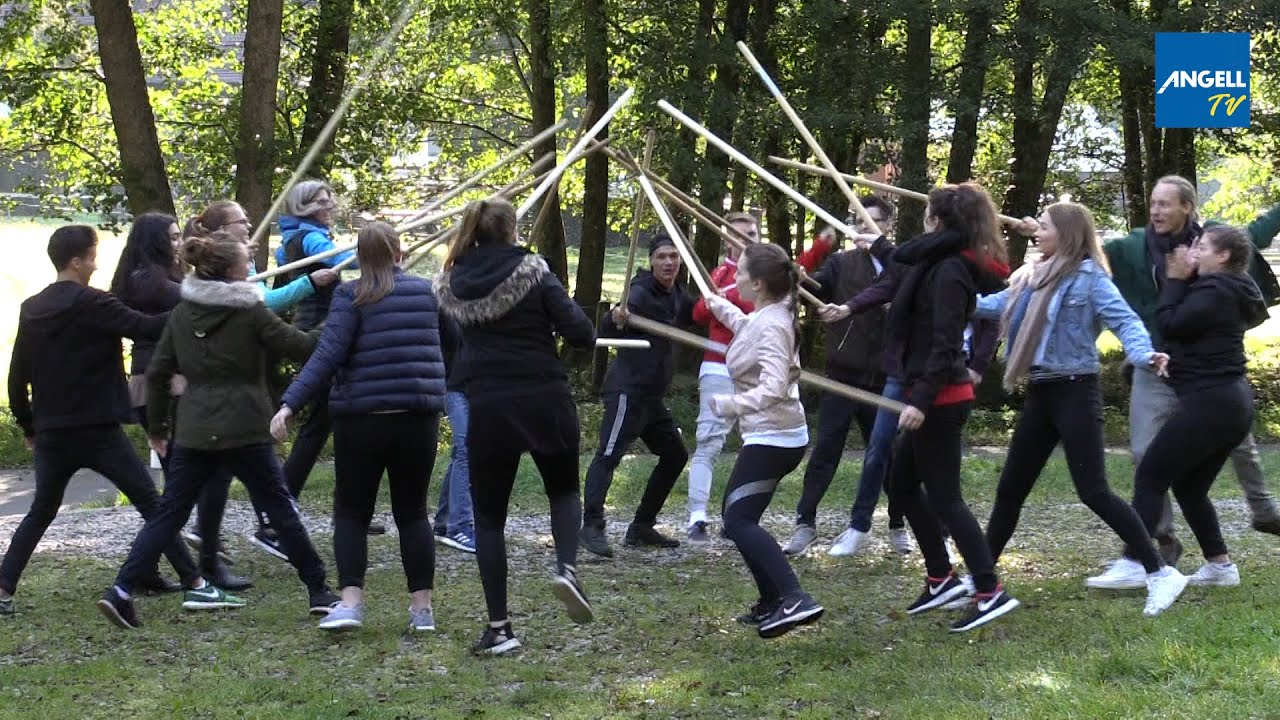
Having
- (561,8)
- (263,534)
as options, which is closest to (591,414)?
(561,8)

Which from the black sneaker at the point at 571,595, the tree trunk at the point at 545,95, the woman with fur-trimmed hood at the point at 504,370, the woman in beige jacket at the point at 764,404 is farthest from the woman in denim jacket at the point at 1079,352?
the tree trunk at the point at 545,95

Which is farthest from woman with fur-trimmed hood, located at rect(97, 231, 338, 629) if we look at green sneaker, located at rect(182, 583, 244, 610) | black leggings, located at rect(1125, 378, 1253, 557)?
black leggings, located at rect(1125, 378, 1253, 557)

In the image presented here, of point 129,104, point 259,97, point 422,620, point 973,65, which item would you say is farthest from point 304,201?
point 973,65

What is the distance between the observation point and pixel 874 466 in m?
7.99

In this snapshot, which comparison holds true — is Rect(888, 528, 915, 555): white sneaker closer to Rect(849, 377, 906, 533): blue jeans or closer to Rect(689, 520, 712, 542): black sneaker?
Rect(849, 377, 906, 533): blue jeans

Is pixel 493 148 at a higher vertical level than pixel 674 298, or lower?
higher

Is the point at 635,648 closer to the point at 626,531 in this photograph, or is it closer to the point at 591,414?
the point at 626,531

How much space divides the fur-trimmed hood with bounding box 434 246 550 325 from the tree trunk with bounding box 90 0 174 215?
352 inches

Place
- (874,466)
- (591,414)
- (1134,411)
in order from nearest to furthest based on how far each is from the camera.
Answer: (1134,411), (874,466), (591,414)

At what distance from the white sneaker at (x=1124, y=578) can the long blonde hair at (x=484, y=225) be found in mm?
3173

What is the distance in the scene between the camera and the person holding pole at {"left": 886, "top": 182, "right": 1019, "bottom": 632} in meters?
6.02

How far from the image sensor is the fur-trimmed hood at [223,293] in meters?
6.35

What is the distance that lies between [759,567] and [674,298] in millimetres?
2715

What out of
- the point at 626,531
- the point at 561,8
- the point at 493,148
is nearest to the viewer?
the point at 626,531
